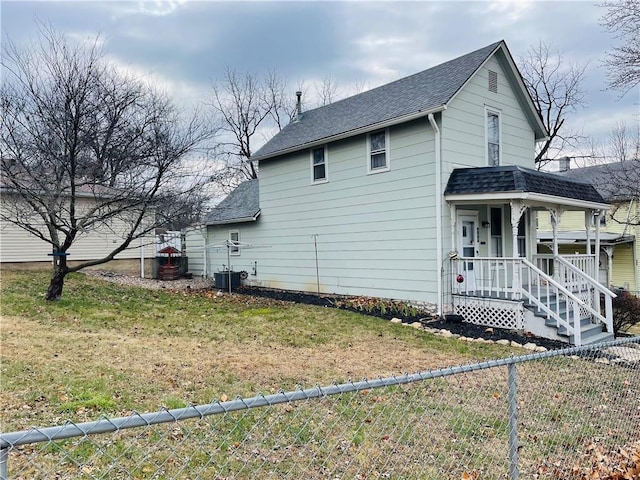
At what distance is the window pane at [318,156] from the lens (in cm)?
1439

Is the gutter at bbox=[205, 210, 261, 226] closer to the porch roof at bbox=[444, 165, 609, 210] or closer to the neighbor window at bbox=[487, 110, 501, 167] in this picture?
the porch roof at bbox=[444, 165, 609, 210]

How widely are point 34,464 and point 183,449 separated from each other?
109 cm

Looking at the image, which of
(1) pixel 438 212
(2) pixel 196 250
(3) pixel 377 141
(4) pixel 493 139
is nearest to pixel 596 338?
(1) pixel 438 212

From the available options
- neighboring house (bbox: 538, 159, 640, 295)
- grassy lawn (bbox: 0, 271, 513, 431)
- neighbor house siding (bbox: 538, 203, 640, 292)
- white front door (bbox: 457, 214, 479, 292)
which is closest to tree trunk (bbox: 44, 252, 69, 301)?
grassy lawn (bbox: 0, 271, 513, 431)

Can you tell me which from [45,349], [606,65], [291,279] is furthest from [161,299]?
[606,65]

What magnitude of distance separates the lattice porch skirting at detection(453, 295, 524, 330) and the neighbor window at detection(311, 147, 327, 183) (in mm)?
5797

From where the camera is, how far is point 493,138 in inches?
507

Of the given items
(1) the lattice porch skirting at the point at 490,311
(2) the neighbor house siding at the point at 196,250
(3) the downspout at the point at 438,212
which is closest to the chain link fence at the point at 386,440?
(1) the lattice porch skirting at the point at 490,311

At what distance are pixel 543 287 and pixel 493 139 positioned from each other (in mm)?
4362

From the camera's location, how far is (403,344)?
8305 millimetres

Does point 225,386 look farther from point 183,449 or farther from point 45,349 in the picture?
point 45,349

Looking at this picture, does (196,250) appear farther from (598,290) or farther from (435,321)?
(598,290)

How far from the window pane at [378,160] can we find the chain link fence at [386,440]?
7.87 meters

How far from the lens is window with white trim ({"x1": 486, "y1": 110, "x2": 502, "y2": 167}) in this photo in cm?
1273
